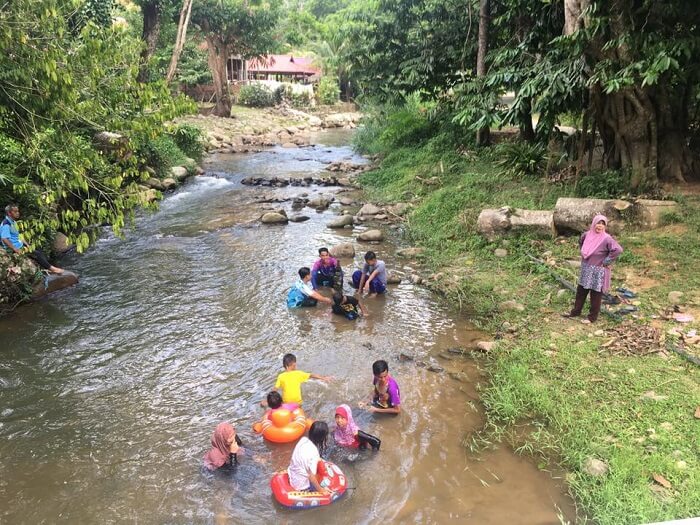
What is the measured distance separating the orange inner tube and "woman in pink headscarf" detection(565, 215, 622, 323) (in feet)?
15.8

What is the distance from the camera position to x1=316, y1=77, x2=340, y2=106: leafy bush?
4966 cm

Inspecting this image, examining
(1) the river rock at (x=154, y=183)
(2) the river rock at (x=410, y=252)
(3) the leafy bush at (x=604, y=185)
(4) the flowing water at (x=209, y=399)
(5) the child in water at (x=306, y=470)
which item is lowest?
(4) the flowing water at (x=209, y=399)

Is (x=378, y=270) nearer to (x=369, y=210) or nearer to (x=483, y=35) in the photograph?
(x=369, y=210)

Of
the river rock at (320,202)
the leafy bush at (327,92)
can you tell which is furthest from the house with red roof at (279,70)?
the river rock at (320,202)

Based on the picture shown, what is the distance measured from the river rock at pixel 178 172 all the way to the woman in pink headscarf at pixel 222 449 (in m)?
17.0

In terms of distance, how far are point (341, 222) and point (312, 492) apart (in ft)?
35.5

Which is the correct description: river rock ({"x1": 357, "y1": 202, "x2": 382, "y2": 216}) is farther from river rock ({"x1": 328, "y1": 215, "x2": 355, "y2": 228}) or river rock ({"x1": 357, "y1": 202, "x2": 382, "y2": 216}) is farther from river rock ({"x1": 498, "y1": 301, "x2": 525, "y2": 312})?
river rock ({"x1": 498, "y1": 301, "x2": 525, "y2": 312})

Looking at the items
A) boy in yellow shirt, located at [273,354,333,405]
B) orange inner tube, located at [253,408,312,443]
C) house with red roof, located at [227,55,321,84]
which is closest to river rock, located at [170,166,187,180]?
boy in yellow shirt, located at [273,354,333,405]

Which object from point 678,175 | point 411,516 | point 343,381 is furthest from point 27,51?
point 678,175

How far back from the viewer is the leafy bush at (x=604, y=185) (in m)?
11.7

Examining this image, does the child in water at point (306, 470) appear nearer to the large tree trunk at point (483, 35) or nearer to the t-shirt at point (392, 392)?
the t-shirt at point (392, 392)

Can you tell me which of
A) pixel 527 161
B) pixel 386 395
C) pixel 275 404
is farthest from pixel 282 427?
pixel 527 161

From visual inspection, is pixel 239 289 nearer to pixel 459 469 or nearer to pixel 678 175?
pixel 459 469

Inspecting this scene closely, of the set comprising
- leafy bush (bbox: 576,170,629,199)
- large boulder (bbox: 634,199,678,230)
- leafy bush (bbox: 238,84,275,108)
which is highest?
leafy bush (bbox: 238,84,275,108)
